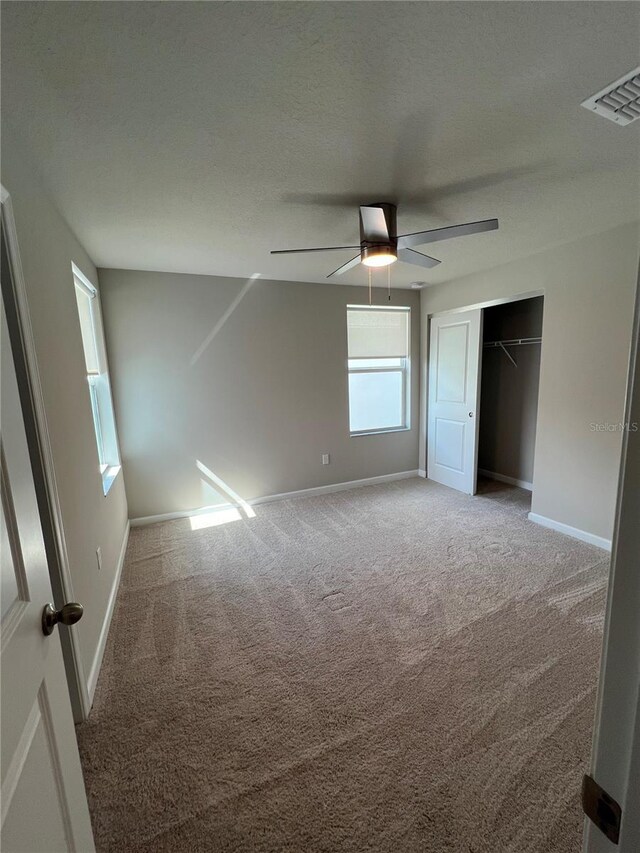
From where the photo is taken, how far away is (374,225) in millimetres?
2008

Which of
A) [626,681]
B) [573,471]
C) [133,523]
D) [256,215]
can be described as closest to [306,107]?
[256,215]

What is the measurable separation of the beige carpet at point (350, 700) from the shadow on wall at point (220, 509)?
0.67 m

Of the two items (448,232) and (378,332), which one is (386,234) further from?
(378,332)

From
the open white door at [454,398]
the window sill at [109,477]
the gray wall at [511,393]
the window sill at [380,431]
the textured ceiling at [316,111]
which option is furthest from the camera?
Answer: the window sill at [380,431]

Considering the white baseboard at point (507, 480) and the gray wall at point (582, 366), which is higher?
the gray wall at point (582, 366)

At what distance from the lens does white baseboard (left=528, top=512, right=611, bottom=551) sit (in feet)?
9.62

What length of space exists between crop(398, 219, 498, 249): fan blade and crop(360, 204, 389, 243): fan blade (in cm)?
12

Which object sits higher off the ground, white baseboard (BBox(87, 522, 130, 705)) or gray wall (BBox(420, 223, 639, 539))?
gray wall (BBox(420, 223, 639, 539))

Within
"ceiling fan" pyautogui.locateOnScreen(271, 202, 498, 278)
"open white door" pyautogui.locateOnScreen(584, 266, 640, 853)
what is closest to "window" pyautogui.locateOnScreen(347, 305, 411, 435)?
"ceiling fan" pyautogui.locateOnScreen(271, 202, 498, 278)

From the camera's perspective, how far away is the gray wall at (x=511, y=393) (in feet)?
14.0

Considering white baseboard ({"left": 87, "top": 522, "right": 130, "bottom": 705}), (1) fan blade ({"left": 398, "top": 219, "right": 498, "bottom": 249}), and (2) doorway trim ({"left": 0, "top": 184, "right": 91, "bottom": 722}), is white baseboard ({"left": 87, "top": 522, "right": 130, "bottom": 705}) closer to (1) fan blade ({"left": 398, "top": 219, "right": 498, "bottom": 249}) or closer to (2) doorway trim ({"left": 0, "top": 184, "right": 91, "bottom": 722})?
(2) doorway trim ({"left": 0, "top": 184, "right": 91, "bottom": 722})

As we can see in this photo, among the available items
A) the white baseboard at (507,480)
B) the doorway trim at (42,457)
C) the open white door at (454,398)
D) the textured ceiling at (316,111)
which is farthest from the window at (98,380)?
the white baseboard at (507,480)

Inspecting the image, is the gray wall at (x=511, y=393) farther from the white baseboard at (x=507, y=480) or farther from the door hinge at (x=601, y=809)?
the door hinge at (x=601, y=809)

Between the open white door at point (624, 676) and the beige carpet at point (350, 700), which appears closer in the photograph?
the open white door at point (624, 676)
